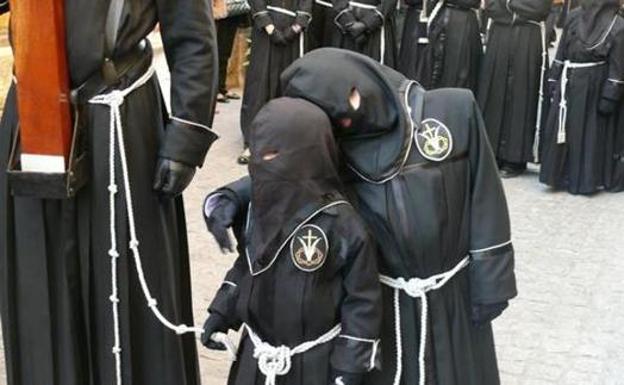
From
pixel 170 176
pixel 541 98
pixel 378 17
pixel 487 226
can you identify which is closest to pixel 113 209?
pixel 170 176

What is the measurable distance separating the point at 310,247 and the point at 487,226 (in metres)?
0.45

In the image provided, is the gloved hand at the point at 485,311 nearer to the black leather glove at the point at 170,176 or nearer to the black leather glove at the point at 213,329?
the black leather glove at the point at 213,329

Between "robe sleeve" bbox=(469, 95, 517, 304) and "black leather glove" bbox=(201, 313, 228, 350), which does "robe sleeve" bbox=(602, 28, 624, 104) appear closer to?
"robe sleeve" bbox=(469, 95, 517, 304)

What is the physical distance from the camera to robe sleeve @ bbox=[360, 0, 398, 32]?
22.3 ft

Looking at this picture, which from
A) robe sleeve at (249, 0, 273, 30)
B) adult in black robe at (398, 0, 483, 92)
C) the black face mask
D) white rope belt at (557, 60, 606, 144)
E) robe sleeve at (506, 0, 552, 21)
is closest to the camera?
the black face mask

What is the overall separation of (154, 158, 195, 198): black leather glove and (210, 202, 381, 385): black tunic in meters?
0.35

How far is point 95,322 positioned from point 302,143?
3.14 ft

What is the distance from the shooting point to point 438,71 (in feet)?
22.6

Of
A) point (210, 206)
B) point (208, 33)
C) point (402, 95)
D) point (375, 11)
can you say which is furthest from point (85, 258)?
point (375, 11)

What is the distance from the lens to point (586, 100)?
628 centimetres

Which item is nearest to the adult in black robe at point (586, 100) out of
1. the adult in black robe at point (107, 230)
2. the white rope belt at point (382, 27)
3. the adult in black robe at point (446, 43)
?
the adult in black robe at point (446, 43)

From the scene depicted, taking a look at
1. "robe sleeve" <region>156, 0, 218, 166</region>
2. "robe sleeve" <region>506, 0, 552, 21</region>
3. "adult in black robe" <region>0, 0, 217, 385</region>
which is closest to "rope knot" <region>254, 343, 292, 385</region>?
"adult in black robe" <region>0, 0, 217, 385</region>

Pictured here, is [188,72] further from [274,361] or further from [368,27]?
[368,27]

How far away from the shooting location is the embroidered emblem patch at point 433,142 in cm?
227
